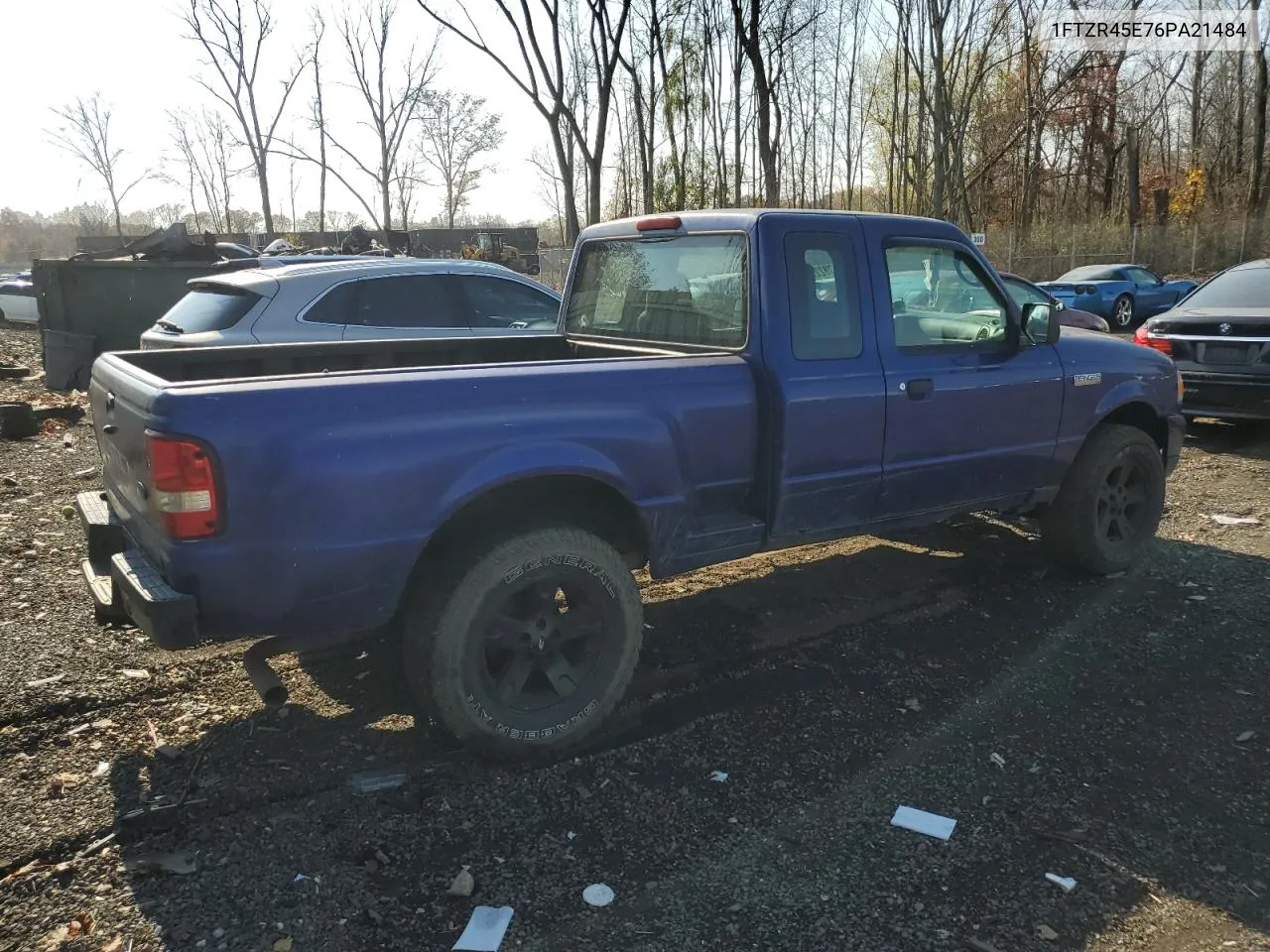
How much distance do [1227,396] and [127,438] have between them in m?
8.62

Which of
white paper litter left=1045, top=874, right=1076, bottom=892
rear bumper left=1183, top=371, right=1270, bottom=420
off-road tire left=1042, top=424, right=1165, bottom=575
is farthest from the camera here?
rear bumper left=1183, top=371, right=1270, bottom=420

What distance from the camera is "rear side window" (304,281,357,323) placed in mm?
6930

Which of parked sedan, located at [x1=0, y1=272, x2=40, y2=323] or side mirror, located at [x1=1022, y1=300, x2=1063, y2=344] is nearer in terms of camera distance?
side mirror, located at [x1=1022, y1=300, x2=1063, y2=344]

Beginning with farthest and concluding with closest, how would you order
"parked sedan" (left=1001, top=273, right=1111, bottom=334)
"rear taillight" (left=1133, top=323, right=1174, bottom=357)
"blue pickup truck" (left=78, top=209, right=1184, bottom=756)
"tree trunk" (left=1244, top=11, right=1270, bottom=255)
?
1. "tree trunk" (left=1244, top=11, right=1270, bottom=255)
2. "parked sedan" (left=1001, top=273, right=1111, bottom=334)
3. "rear taillight" (left=1133, top=323, right=1174, bottom=357)
4. "blue pickup truck" (left=78, top=209, right=1184, bottom=756)

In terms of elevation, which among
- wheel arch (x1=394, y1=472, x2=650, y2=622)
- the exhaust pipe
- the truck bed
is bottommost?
the exhaust pipe

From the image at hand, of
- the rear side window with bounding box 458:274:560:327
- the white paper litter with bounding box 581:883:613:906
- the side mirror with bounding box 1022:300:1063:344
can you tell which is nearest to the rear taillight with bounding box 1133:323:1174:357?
the side mirror with bounding box 1022:300:1063:344

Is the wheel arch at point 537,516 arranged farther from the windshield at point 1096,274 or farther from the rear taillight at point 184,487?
the windshield at point 1096,274

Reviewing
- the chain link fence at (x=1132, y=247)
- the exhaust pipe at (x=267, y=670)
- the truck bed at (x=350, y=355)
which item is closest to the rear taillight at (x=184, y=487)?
the exhaust pipe at (x=267, y=670)

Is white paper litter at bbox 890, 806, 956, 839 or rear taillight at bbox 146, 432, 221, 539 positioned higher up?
rear taillight at bbox 146, 432, 221, 539

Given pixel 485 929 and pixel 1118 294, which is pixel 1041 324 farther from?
pixel 1118 294

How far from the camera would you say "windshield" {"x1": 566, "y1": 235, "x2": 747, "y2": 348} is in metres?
4.16

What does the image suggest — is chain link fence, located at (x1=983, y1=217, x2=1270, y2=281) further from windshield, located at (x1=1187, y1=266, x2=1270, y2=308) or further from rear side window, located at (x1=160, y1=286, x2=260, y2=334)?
rear side window, located at (x1=160, y1=286, x2=260, y2=334)

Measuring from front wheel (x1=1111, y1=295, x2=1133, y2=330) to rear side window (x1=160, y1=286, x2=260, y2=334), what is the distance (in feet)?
64.6

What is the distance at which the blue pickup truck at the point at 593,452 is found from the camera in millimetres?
2910
